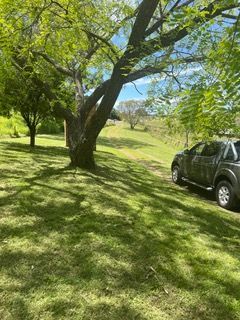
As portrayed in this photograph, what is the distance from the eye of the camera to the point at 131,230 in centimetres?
597

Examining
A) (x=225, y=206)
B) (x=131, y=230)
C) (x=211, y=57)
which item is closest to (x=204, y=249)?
(x=131, y=230)

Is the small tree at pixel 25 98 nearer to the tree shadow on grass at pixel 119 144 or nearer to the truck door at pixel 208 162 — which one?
the truck door at pixel 208 162

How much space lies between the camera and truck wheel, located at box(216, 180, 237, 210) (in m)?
8.61

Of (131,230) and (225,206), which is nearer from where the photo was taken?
(131,230)

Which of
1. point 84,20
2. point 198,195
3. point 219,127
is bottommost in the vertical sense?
point 198,195

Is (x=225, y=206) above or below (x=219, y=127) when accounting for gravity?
below

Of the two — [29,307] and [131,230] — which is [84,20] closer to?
[131,230]

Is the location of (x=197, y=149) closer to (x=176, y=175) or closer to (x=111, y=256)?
(x=176, y=175)

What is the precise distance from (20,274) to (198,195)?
7.61 metres

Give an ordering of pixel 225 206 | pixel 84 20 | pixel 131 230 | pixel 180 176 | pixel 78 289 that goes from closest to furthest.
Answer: pixel 78 289
pixel 131 230
pixel 225 206
pixel 84 20
pixel 180 176

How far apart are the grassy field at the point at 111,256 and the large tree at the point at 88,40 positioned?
3.13 meters

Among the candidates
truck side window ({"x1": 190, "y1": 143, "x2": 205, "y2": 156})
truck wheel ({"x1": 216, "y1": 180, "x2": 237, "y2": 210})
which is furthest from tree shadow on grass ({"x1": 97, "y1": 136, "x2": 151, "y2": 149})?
truck wheel ({"x1": 216, "y1": 180, "x2": 237, "y2": 210})

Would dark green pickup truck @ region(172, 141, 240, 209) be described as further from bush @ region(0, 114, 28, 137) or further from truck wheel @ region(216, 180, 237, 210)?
bush @ region(0, 114, 28, 137)

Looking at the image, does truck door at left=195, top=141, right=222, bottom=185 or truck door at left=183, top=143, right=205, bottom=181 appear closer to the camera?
truck door at left=195, top=141, right=222, bottom=185
